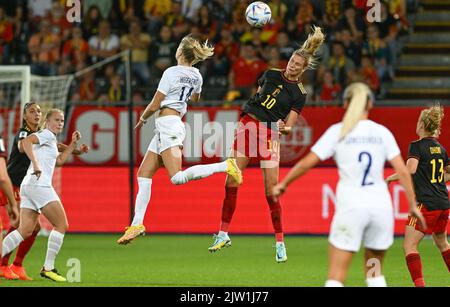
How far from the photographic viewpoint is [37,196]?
13.8 metres

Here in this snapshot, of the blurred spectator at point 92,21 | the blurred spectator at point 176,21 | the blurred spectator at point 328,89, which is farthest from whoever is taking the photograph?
the blurred spectator at point 92,21

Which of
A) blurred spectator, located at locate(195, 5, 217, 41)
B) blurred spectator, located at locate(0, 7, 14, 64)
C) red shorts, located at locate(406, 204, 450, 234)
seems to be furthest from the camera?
blurred spectator, located at locate(0, 7, 14, 64)

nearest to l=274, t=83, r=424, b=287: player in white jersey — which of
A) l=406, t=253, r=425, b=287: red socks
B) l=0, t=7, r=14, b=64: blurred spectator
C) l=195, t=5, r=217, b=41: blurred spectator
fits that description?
l=406, t=253, r=425, b=287: red socks

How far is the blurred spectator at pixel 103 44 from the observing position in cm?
2497

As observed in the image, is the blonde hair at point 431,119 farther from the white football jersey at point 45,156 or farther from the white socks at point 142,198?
the white football jersey at point 45,156

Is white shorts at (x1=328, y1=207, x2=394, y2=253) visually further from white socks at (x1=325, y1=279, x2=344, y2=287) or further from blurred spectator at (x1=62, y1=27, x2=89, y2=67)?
blurred spectator at (x1=62, y1=27, x2=89, y2=67)

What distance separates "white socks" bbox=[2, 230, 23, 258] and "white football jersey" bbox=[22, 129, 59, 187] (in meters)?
0.67

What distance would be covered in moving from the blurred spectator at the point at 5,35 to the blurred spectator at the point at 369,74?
823 centimetres

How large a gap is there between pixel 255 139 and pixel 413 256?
2.55 m

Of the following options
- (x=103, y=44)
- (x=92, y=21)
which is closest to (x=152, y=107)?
(x=103, y=44)

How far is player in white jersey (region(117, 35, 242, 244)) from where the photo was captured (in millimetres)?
13055

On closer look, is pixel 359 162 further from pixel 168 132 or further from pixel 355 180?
pixel 168 132

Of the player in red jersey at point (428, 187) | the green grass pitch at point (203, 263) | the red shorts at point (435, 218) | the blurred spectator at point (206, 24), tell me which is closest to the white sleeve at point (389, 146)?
the player in red jersey at point (428, 187)

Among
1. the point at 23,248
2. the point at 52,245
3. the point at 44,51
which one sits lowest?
the point at 23,248
